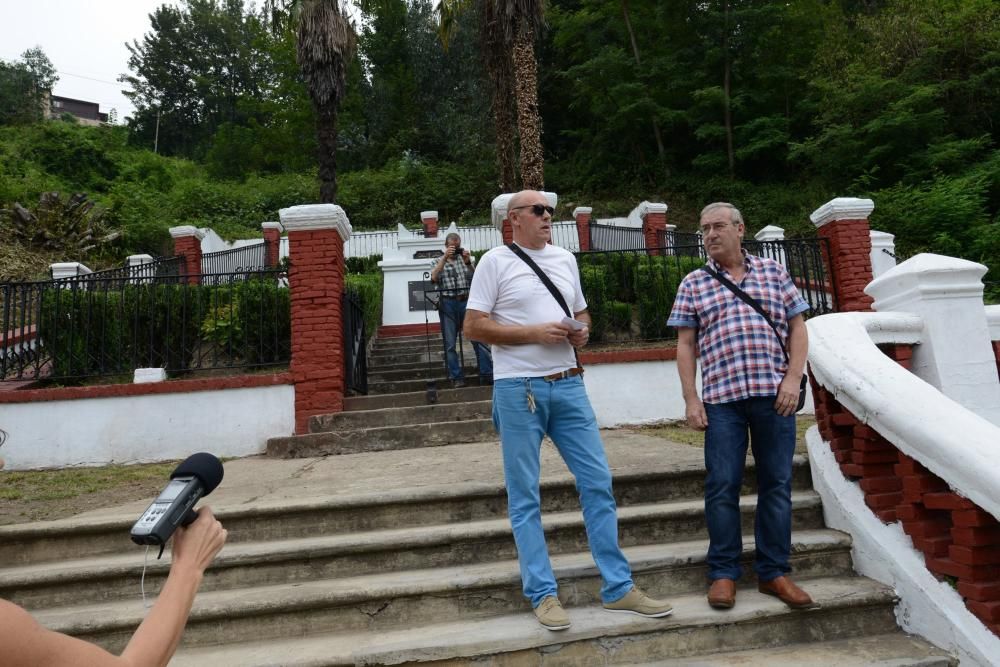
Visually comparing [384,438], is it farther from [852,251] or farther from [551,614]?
[852,251]

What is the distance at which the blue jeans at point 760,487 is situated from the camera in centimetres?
273

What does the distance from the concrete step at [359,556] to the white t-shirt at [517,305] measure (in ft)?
3.13

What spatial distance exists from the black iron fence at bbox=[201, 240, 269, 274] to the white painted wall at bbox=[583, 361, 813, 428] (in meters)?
11.2

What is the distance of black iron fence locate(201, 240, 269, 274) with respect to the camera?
51.0 ft

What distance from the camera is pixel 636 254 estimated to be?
7.60 metres

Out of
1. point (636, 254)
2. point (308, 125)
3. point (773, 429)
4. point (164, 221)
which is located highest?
point (308, 125)

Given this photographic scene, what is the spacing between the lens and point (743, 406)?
2.79m

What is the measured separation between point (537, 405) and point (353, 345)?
4.58 meters

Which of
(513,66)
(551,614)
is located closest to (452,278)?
(551,614)

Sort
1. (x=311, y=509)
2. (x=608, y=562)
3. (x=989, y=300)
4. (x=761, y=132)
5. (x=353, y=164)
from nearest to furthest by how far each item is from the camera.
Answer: (x=608, y=562) → (x=311, y=509) → (x=989, y=300) → (x=761, y=132) → (x=353, y=164)

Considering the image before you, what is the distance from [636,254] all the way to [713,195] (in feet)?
67.1

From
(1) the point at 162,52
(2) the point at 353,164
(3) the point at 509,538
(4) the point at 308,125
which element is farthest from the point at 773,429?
(1) the point at 162,52

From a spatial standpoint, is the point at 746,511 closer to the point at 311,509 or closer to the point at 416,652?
the point at 416,652

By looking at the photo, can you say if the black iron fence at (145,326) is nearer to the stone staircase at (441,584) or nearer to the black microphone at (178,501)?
the stone staircase at (441,584)
